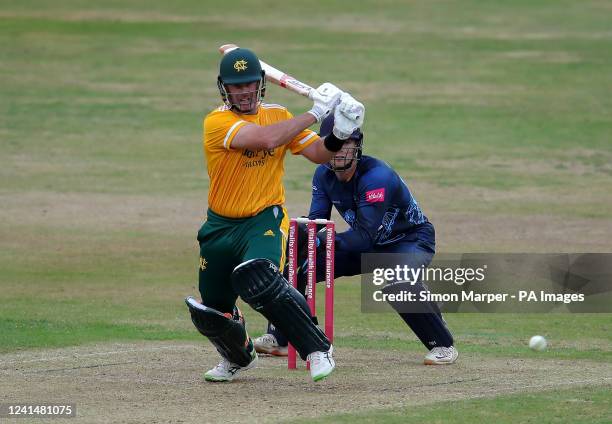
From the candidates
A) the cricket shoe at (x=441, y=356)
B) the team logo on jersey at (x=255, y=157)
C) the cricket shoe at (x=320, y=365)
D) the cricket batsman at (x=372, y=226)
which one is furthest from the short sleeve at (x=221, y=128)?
the cricket shoe at (x=441, y=356)

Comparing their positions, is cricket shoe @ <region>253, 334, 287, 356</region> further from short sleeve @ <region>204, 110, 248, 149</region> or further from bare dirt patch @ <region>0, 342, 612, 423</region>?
short sleeve @ <region>204, 110, 248, 149</region>

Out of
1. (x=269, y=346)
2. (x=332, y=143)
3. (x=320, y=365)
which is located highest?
(x=332, y=143)

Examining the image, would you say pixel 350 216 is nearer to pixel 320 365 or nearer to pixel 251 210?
pixel 251 210

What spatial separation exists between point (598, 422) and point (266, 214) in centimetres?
Answer: 219

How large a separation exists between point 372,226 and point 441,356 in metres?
0.93

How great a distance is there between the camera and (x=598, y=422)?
21.0 feet

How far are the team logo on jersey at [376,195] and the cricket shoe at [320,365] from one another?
142 cm

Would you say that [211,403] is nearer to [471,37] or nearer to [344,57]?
[344,57]

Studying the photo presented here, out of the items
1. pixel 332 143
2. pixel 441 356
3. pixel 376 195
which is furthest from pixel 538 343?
pixel 332 143

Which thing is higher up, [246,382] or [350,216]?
[350,216]

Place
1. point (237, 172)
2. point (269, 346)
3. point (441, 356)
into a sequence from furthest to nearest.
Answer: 1. point (269, 346)
2. point (441, 356)
3. point (237, 172)

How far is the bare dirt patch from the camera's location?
6.80m

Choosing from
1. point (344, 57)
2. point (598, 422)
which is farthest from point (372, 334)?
point (344, 57)

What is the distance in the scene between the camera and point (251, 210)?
7402 mm
